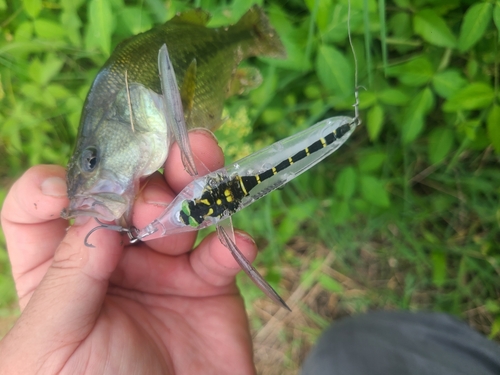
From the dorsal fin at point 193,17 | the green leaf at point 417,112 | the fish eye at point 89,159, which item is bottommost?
the green leaf at point 417,112

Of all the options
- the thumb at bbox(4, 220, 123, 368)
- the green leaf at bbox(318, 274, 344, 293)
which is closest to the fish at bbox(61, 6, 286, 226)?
the thumb at bbox(4, 220, 123, 368)

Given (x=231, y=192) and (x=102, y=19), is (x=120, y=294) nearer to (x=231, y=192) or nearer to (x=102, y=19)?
(x=231, y=192)

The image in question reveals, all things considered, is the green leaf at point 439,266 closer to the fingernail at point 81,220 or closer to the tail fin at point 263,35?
the tail fin at point 263,35

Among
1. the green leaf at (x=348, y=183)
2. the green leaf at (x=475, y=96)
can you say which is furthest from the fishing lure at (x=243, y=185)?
the green leaf at (x=348, y=183)

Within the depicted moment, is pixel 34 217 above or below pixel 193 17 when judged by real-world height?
below

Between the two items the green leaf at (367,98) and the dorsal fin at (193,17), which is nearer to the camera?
the dorsal fin at (193,17)

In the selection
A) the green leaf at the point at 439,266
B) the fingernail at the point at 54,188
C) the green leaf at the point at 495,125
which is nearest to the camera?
the fingernail at the point at 54,188

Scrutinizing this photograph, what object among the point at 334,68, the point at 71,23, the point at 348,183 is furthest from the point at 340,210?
the point at 71,23
